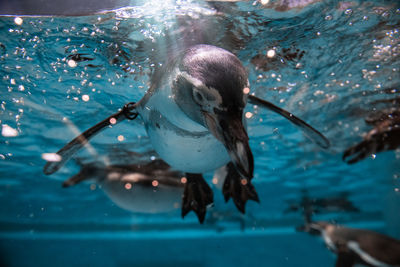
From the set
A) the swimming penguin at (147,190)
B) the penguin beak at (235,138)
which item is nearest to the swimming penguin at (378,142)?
the swimming penguin at (147,190)

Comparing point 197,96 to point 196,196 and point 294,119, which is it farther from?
point 196,196

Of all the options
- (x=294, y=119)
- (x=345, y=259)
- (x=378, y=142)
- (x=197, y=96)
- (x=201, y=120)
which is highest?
(x=197, y=96)

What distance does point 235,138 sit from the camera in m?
1.62

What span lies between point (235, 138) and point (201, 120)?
1.61 ft

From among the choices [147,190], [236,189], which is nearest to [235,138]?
[236,189]

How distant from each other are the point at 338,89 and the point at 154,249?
70.5 ft

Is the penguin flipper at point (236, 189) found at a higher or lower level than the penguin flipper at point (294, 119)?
lower

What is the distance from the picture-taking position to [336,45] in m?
4.52

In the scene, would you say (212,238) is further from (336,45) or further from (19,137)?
(336,45)

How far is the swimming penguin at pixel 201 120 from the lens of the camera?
1724 mm

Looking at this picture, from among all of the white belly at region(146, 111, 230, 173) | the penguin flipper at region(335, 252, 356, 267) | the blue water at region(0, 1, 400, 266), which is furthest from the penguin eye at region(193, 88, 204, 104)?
the penguin flipper at region(335, 252, 356, 267)

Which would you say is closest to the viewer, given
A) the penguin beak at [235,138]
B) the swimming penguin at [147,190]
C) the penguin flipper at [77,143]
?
the penguin beak at [235,138]

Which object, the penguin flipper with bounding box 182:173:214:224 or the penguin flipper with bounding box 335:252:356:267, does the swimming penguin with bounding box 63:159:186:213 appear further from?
the penguin flipper with bounding box 335:252:356:267

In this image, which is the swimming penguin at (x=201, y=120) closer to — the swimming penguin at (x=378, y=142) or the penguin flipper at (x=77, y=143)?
the penguin flipper at (x=77, y=143)
